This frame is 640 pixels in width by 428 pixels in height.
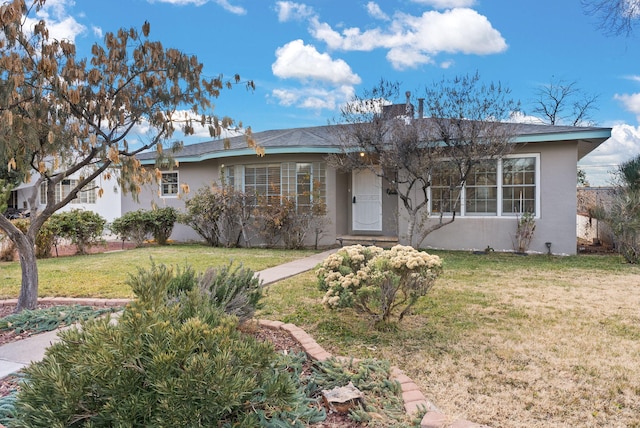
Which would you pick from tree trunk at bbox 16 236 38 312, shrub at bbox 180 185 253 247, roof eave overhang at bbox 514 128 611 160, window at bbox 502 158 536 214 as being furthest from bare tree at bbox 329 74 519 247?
tree trunk at bbox 16 236 38 312

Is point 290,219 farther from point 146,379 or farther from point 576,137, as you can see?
point 146,379

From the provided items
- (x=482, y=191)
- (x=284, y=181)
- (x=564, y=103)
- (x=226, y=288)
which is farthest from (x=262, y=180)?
(x=564, y=103)

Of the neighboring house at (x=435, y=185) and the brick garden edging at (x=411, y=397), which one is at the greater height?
the neighboring house at (x=435, y=185)

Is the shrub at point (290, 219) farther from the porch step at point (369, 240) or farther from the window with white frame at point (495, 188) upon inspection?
the window with white frame at point (495, 188)

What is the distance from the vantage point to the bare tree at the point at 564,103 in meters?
24.7

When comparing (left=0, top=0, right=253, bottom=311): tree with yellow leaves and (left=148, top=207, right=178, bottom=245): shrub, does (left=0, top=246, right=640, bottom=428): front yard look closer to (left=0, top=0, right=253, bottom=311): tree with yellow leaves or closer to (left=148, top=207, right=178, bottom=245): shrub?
(left=0, top=0, right=253, bottom=311): tree with yellow leaves

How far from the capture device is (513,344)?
4227 mm

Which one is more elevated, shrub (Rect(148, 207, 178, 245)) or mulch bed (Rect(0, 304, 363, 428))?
shrub (Rect(148, 207, 178, 245))

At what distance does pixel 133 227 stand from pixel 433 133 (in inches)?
377

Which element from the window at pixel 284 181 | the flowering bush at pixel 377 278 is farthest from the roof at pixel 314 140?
the flowering bush at pixel 377 278

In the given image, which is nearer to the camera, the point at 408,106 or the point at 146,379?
the point at 146,379

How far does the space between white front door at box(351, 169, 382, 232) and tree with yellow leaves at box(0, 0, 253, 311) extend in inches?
339

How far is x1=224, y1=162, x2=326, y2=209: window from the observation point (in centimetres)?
1255

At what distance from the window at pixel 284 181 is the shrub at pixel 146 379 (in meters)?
10.1
